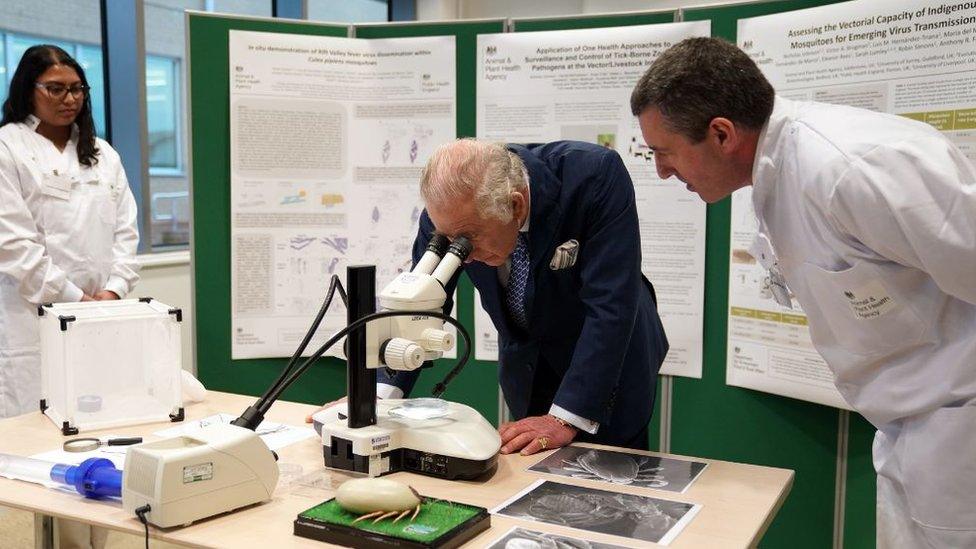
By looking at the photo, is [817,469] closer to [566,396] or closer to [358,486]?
[566,396]

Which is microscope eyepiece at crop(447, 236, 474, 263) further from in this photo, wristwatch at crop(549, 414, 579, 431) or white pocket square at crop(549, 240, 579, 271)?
wristwatch at crop(549, 414, 579, 431)

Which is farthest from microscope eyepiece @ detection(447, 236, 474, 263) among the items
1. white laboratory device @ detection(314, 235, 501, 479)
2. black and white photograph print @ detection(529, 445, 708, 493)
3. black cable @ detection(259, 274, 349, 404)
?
black and white photograph print @ detection(529, 445, 708, 493)

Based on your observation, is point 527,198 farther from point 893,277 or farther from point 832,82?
point 832,82

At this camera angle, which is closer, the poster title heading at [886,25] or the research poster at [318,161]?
the poster title heading at [886,25]

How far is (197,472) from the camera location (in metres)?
1.23

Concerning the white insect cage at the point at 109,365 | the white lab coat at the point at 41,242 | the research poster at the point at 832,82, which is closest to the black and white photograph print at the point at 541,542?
the white insect cage at the point at 109,365

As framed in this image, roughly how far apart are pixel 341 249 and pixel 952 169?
98.0 inches

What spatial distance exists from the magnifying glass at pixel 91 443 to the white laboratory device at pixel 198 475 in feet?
1.25

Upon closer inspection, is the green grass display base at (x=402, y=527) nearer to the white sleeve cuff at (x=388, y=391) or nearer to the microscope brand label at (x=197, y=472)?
the microscope brand label at (x=197, y=472)

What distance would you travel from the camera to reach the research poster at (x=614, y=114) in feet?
9.36

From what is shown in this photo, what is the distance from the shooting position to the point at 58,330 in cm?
176

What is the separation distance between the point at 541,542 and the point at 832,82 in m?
1.92

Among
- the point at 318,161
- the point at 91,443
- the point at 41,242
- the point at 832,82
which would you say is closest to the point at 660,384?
the point at 832,82

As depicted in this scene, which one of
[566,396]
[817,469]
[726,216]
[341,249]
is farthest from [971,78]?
[341,249]
